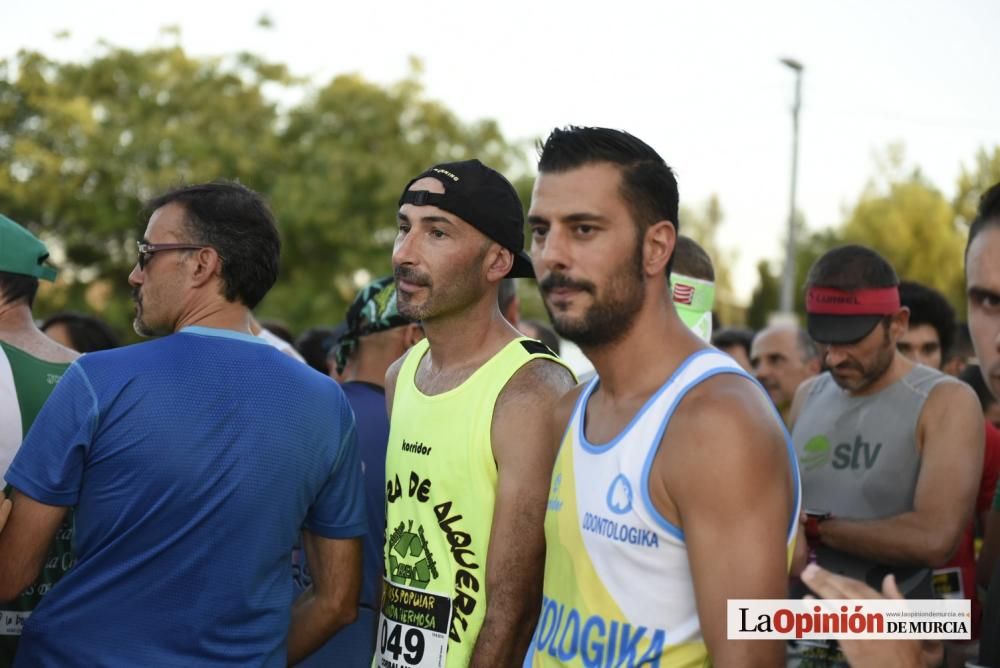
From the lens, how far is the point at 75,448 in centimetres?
290

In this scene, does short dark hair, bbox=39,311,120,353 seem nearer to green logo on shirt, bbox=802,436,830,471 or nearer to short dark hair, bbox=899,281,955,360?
green logo on shirt, bbox=802,436,830,471

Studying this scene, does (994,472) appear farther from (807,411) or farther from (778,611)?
(778,611)

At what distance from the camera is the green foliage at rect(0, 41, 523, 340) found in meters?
23.8

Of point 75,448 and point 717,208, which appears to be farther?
point 717,208

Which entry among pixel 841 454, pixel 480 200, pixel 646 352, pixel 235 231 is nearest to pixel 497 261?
pixel 480 200

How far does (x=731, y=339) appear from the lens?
8.11 metres

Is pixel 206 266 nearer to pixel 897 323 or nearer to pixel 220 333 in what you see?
pixel 220 333

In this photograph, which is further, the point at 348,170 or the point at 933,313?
the point at 348,170

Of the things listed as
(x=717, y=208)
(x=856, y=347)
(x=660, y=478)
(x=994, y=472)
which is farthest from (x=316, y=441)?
(x=717, y=208)

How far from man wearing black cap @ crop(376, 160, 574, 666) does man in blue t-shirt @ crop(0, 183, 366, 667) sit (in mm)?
339

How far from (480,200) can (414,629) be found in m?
1.41

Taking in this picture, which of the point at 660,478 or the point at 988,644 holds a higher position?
the point at 660,478

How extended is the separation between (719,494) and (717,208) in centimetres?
6519

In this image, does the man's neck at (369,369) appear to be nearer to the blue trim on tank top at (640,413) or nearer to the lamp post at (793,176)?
the blue trim on tank top at (640,413)
